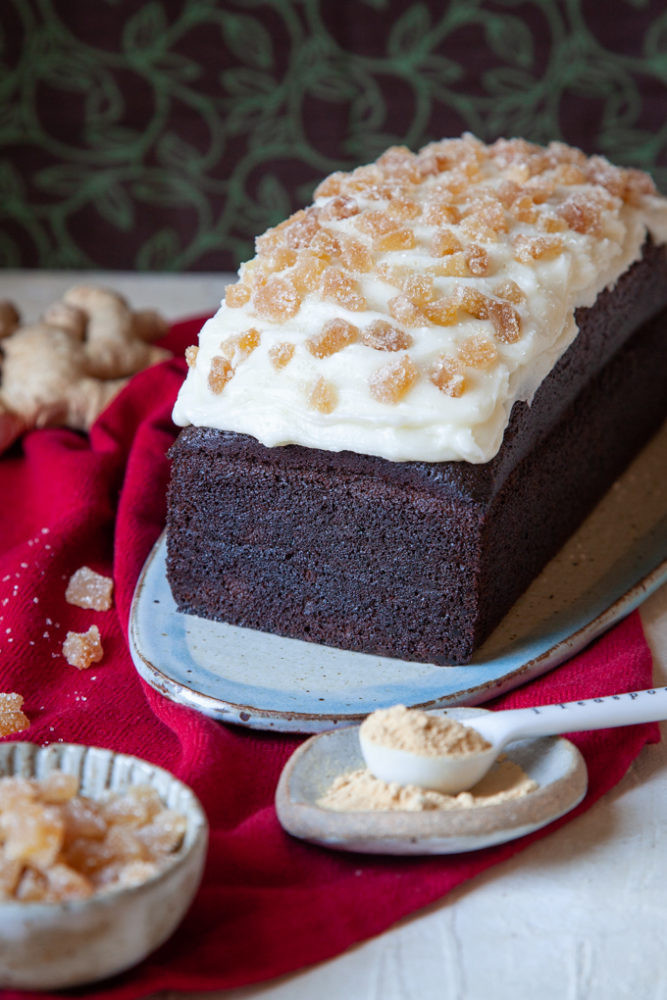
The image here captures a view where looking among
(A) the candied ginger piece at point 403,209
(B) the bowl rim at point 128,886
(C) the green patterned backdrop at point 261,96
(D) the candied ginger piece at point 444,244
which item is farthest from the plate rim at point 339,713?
(C) the green patterned backdrop at point 261,96

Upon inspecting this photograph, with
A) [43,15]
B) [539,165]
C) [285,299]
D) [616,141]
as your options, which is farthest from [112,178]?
[285,299]

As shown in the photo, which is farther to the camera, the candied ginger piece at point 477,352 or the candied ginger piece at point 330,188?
the candied ginger piece at point 330,188

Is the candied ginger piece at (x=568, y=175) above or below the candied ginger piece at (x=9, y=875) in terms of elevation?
above

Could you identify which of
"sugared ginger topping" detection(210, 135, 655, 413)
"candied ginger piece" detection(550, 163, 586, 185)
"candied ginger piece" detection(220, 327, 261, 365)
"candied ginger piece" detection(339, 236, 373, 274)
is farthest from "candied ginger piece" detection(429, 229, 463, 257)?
"candied ginger piece" detection(550, 163, 586, 185)

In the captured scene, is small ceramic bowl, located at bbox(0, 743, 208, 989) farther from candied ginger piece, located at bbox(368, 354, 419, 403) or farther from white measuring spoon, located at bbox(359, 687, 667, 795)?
candied ginger piece, located at bbox(368, 354, 419, 403)

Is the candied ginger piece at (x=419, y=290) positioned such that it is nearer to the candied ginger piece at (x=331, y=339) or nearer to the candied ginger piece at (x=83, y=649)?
the candied ginger piece at (x=331, y=339)

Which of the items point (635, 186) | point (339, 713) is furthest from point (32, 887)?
point (635, 186)

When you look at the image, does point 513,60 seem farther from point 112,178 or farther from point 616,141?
point 112,178
